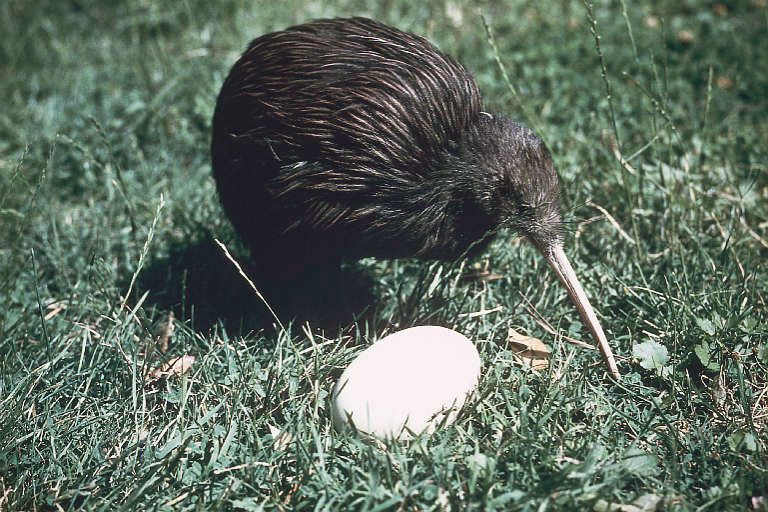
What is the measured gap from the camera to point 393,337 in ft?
8.28

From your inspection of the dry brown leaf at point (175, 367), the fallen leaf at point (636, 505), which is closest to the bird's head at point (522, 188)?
the fallen leaf at point (636, 505)

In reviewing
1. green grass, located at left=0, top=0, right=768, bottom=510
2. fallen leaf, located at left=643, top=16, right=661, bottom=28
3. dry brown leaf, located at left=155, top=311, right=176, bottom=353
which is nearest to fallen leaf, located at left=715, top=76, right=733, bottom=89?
green grass, located at left=0, top=0, right=768, bottom=510

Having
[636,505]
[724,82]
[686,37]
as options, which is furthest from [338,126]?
[686,37]

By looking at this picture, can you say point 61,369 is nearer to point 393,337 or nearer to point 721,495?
point 393,337

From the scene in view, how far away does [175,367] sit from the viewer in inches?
113

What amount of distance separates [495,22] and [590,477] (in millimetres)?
3315

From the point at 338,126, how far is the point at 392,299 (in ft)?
2.69

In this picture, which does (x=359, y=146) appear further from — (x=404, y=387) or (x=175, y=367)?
(x=175, y=367)

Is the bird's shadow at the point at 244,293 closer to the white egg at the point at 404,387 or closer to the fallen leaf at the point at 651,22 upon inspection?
the white egg at the point at 404,387

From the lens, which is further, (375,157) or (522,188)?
(522,188)

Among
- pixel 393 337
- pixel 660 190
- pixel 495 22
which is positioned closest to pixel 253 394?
pixel 393 337

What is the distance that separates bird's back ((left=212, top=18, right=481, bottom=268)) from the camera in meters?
2.69

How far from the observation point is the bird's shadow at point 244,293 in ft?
10.3

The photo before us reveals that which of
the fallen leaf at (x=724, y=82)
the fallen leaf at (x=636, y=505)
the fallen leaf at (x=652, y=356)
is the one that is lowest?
the fallen leaf at (x=636, y=505)
